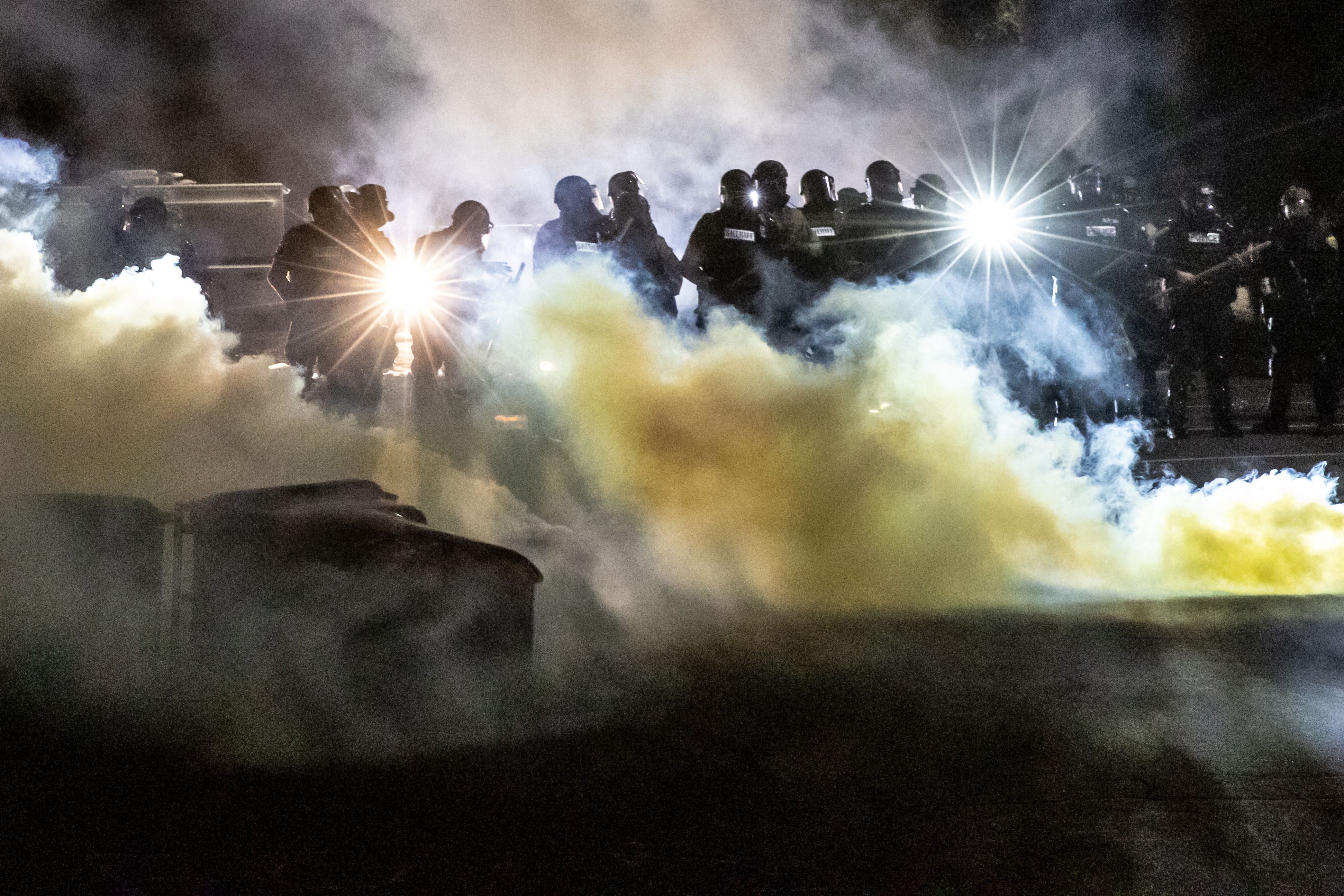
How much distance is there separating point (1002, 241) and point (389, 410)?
5.32 m

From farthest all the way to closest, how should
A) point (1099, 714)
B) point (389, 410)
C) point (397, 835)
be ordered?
point (389, 410)
point (1099, 714)
point (397, 835)

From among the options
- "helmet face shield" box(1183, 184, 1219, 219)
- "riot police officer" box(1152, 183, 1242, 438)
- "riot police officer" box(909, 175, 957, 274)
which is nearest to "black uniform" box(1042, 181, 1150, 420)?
"riot police officer" box(1152, 183, 1242, 438)

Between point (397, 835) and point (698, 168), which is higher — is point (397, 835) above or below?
below

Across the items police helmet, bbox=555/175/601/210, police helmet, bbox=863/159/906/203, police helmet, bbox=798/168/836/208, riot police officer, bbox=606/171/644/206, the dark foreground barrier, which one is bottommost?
the dark foreground barrier

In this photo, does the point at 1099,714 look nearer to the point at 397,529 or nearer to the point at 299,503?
the point at 397,529

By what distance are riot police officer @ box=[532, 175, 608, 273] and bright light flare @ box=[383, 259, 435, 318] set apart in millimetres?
859

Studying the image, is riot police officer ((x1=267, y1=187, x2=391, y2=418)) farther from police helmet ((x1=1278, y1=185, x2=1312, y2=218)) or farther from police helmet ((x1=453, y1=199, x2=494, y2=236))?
police helmet ((x1=1278, y1=185, x2=1312, y2=218))

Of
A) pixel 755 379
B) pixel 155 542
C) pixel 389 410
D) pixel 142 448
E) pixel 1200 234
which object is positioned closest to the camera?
pixel 155 542

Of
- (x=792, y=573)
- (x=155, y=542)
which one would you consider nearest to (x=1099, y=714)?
(x=792, y=573)

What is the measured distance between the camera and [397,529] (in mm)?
3818

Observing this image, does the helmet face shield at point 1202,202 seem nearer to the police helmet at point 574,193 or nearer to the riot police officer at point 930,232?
the riot police officer at point 930,232

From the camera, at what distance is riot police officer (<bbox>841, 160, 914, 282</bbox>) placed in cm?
900

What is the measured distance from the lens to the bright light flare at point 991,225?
9391 mm

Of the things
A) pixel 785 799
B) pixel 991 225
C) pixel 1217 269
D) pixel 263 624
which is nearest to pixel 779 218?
pixel 991 225
